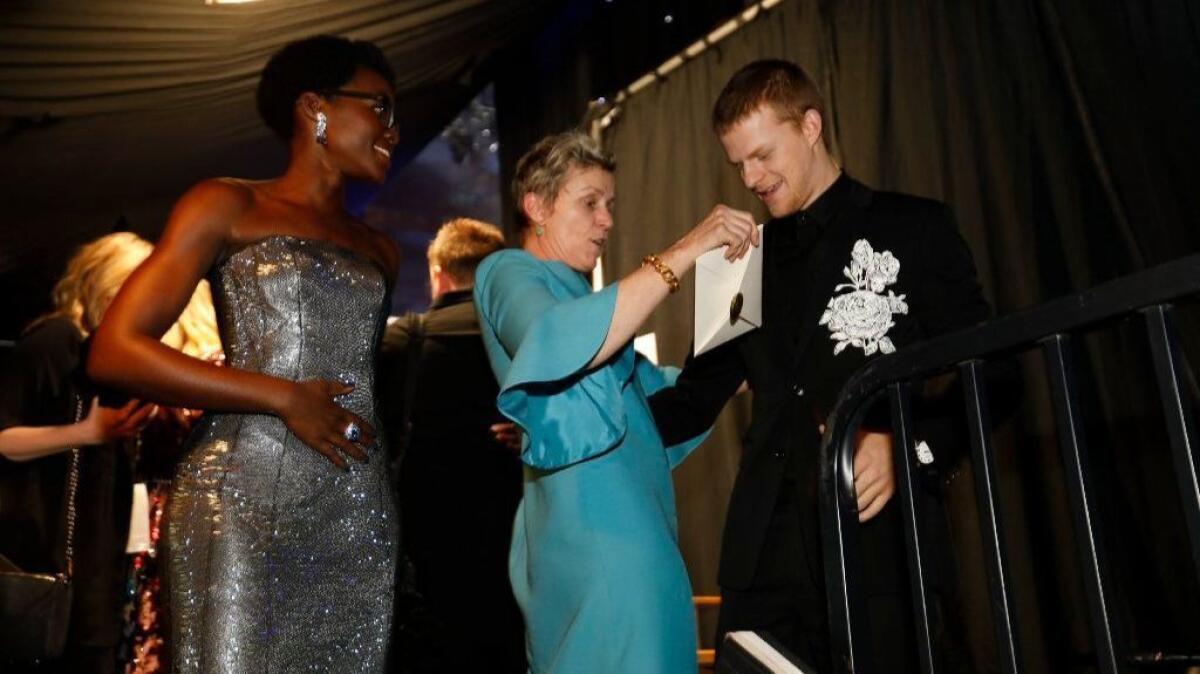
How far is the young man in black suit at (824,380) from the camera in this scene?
5.91ft

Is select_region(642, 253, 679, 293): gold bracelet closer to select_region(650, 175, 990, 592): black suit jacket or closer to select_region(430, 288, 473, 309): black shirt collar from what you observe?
select_region(650, 175, 990, 592): black suit jacket

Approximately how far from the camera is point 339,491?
1796 millimetres

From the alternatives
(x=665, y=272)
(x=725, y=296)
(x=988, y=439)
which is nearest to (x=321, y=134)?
(x=665, y=272)

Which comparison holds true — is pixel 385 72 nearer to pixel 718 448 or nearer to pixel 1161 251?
pixel 1161 251

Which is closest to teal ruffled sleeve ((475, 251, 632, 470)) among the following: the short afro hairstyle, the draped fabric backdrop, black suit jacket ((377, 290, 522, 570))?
the short afro hairstyle

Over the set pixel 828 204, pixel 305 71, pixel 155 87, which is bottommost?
pixel 828 204

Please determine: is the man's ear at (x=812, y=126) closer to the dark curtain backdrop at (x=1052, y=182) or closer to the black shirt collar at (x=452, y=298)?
the dark curtain backdrop at (x=1052, y=182)

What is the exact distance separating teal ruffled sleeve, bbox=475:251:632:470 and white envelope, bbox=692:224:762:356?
17cm

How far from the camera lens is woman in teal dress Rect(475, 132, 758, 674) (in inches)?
68.6

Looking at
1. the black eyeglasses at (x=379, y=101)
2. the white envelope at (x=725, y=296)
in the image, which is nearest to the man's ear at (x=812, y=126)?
the white envelope at (x=725, y=296)

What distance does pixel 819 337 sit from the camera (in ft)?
6.43

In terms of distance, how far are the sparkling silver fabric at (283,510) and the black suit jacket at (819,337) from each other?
2.21ft

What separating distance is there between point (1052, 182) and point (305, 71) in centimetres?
212

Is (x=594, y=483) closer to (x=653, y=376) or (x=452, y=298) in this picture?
(x=653, y=376)
